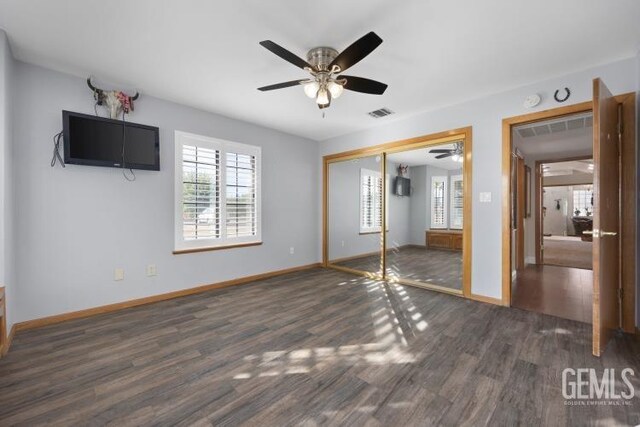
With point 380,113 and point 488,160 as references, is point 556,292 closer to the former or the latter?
point 488,160

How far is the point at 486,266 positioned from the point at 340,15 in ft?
10.7

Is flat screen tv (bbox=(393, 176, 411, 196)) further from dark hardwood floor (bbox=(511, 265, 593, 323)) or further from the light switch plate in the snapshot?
the light switch plate

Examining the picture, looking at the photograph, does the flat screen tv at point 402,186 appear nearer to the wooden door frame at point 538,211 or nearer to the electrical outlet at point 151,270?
the wooden door frame at point 538,211

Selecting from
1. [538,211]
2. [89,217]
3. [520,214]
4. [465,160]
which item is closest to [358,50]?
[465,160]

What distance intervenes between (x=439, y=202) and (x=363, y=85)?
557 cm

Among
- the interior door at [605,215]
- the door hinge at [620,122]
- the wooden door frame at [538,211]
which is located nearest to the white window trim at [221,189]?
the interior door at [605,215]

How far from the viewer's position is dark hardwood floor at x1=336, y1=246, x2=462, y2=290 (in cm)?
450

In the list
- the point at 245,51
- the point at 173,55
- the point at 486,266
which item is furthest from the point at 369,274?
the point at 173,55

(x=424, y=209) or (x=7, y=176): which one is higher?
(x=7, y=176)

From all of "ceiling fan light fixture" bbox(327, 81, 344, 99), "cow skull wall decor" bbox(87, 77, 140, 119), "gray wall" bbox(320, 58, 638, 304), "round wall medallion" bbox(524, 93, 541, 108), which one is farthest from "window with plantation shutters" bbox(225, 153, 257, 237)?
"round wall medallion" bbox(524, 93, 541, 108)

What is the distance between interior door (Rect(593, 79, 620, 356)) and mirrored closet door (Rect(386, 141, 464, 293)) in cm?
334

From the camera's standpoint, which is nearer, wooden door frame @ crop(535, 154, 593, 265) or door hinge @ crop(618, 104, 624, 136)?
door hinge @ crop(618, 104, 624, 136)

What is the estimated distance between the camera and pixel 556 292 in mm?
3818

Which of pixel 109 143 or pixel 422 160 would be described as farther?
pixel 422 160
